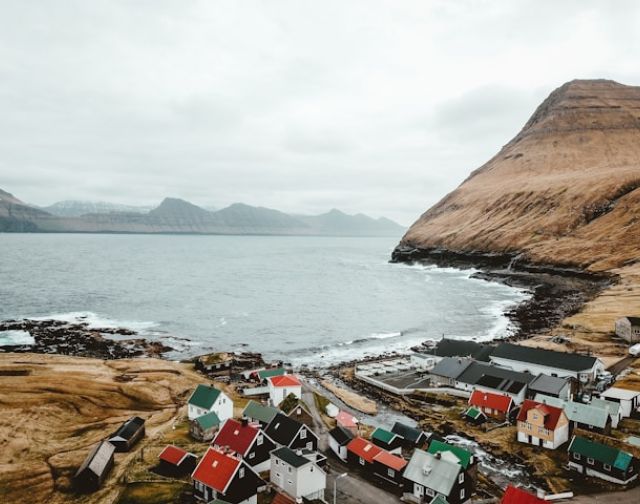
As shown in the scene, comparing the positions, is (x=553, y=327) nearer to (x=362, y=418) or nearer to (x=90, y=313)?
(x=362, y=418)

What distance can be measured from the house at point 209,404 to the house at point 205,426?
109 cm

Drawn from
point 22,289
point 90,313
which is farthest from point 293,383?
point 22,289

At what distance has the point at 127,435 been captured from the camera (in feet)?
145

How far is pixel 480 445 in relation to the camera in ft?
154

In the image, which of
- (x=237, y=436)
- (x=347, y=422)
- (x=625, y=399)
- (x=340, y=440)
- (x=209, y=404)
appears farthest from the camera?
(x=625, y=399)

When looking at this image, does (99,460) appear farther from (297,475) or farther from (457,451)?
(457,451)

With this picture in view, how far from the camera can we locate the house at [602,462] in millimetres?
39031

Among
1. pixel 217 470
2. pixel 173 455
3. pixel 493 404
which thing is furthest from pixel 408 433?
pixel 173 455

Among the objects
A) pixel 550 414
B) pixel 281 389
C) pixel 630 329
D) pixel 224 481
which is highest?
pixel 630 329

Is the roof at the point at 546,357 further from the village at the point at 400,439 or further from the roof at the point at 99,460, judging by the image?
the roof at the point at 99,460

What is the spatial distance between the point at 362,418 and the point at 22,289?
429 ft

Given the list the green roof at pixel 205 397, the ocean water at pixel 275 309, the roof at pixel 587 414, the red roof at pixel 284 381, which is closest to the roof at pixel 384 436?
the red roof at pixel 284 381

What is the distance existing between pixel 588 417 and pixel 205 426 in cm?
3726

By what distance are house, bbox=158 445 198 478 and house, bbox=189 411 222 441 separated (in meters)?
5.63
